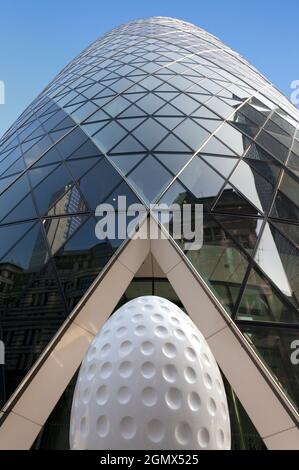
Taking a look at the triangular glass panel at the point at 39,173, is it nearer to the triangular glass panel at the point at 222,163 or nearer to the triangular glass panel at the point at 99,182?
the triangular glass panel at the point at 99,182

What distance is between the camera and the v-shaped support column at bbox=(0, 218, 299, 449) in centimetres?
579

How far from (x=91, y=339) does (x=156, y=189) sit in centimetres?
459

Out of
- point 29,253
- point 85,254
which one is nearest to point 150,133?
point 85,254

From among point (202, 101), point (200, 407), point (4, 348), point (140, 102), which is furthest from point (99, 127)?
point (200, 407)

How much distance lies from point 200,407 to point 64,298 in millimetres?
5467

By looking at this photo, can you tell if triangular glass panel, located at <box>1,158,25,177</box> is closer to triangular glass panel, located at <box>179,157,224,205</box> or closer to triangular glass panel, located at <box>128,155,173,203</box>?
triangular glass panel, located at <box>128,155,173,203</box>

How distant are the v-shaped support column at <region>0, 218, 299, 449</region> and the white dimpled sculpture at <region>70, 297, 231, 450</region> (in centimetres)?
357

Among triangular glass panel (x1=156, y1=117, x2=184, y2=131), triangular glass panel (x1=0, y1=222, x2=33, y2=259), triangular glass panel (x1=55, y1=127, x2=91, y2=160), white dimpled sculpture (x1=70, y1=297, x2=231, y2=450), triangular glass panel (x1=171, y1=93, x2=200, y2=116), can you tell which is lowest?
white dimpled sculpture (x1=70, y1=297, x2=231, y2=450)

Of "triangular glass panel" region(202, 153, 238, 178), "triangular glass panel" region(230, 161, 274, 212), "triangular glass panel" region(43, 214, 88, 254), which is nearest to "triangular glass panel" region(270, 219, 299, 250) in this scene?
"triangular glass panel" region(230, 161, 274, 212)

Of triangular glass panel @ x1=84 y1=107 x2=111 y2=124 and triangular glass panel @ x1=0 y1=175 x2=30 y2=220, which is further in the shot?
triangular glass panel @ x1=84 y1=107 x2=111 y2=124

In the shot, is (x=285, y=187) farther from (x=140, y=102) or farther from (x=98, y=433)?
(x=98, y=433)

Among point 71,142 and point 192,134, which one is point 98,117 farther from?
point 192,134

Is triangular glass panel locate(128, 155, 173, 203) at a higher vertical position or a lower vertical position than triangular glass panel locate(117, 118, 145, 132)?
lower

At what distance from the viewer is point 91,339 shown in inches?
277
